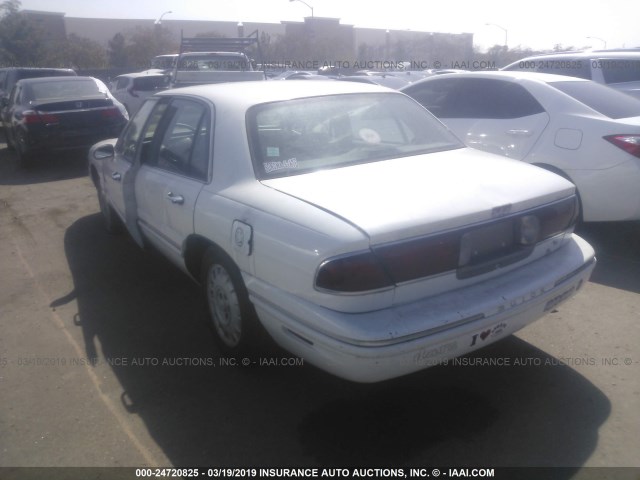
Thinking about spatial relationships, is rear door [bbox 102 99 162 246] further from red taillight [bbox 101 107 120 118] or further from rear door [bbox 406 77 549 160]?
red taillight [bbox 101 107 120 118]

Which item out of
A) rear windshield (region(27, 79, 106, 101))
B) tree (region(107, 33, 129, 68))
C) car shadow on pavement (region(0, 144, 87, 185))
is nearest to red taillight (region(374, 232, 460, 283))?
car shadow on pavement (region(0, 144, 87, 185))

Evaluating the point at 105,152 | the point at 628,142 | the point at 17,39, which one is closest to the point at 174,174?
the point at 105,152

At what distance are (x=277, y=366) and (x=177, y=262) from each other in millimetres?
1046

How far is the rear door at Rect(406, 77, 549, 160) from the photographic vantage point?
531cm

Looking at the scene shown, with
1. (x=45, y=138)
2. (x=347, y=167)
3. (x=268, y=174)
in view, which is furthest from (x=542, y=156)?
(x=45, y=138)

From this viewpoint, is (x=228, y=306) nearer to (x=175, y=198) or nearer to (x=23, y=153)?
(x=175, y=198)

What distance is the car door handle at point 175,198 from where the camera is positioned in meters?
3.55

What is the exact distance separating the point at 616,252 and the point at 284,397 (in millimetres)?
3507

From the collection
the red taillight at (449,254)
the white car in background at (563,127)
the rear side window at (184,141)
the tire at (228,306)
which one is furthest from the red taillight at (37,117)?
the red taillight at (449,254)

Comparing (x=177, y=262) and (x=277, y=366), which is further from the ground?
(x=177, y=262)

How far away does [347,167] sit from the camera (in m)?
3.19

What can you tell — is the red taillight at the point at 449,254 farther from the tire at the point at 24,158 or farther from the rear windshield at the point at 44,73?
the rear windshield at the point at 44,73

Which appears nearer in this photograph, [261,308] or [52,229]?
[261,308]

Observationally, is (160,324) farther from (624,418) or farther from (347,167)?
(624,418)
